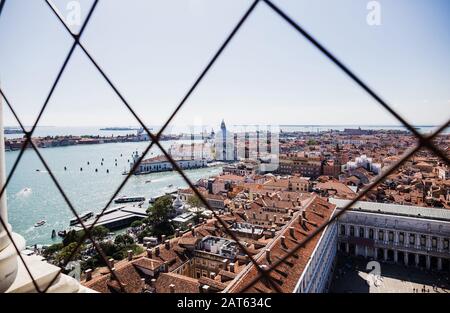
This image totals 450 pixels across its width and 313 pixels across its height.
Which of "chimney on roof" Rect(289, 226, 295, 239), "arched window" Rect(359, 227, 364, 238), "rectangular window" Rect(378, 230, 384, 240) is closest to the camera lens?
"chimney on roof" Rect(289, 226, 295, 239)

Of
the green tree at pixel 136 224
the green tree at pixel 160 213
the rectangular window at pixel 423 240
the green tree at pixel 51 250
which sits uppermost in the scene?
the green tree at pixel 160 213

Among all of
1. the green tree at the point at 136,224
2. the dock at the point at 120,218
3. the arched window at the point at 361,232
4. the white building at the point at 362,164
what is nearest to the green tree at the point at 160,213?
the green tree at the point at 136,224

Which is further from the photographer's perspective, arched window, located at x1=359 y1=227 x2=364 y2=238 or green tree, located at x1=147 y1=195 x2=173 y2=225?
green tree, located at x1=147 y1=195 x2=173 y2=225

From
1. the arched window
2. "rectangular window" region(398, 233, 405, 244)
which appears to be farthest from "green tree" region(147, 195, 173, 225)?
"rectangular window" region(398, 233, 405, 244)

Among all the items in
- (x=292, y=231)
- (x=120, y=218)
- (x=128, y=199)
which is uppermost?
(x=292, y=231)

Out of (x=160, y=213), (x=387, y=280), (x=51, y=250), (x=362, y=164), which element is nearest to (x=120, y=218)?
(x=160, y=213)

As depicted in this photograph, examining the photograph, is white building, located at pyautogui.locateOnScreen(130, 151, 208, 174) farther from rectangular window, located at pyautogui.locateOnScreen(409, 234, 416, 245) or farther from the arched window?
rectangular window, located at pyautogui.locateOnScreen(409, 234, 416, 245)

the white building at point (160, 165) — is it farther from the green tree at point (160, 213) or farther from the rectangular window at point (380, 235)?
the rectangular window at point (380, 235)

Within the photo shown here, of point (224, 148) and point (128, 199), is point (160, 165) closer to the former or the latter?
point (224, 148)

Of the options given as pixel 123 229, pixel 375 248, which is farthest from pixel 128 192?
pixel 375 248

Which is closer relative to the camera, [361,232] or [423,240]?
[423,240]

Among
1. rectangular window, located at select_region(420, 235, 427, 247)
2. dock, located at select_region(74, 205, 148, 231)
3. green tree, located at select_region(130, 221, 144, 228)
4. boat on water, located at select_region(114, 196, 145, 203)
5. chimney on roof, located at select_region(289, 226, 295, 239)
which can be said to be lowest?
boat on water, located at select_region(114, 196, 145, 203)
